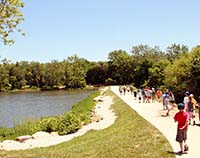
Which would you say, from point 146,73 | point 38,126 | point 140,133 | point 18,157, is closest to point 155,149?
point 140,133

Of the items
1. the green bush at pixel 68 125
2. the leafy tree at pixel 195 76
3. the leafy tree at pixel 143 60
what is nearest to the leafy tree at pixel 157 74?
the leafy tree at pixel 143 60

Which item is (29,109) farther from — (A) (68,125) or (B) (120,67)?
(B) (120,67)

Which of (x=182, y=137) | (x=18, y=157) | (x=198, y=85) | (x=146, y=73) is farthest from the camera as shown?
(x=146, y=73)

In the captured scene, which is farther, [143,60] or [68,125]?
[143,60]

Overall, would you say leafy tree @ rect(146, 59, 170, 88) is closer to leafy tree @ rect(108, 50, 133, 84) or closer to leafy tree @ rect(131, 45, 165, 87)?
leafy tree @ rect(131, 45, 165, 87)

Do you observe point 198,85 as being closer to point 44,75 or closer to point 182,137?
point 182,137

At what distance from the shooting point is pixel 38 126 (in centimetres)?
2795

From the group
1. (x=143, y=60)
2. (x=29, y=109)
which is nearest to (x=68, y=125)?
(x=29, y=109)

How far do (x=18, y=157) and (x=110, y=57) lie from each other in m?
120

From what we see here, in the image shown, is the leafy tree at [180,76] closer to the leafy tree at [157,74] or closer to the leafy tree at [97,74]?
the leafy tree at [157,74]

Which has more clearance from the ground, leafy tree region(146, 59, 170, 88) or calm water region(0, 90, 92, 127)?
Result: leafy tree region(146, 59, 170, 88)

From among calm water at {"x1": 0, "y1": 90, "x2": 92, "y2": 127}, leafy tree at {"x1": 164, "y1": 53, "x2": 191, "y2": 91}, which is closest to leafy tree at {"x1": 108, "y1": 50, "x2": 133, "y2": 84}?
calm water at {"x1": 0, "y1": 90, "x2": 92, "y2": 127}

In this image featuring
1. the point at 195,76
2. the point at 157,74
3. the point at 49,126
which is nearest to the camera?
the point at 49,126

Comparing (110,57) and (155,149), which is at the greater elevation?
(110,57)
